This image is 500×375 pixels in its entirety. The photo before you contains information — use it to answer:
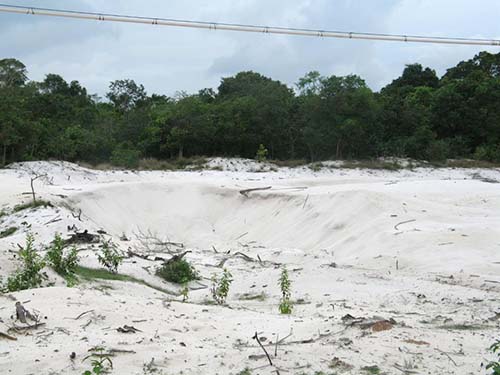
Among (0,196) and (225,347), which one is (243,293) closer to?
(225,347)

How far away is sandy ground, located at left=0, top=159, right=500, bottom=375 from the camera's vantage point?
4824 millimetres

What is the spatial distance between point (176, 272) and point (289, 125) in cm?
2076

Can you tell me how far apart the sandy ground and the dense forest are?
15.0ft

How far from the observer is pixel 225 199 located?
18.3m

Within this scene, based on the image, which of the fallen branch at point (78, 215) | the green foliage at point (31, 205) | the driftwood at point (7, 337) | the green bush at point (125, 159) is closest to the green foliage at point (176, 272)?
the fallen branch at point (78, 215)

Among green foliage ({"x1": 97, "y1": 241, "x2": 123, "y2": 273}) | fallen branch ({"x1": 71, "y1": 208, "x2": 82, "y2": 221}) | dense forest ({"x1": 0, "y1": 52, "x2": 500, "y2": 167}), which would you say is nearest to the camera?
green foliage ({"x1": 97, "y1": 241, "x2": 123, "y2": 273})

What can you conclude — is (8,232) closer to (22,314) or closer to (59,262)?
(59,262)

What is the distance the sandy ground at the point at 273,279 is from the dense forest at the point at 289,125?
15.0ft

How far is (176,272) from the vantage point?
1055cm

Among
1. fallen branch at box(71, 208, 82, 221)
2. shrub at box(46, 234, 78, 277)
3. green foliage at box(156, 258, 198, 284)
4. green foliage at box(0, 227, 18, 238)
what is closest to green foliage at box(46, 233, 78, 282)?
shrub at box(46, 234, 78, 277)

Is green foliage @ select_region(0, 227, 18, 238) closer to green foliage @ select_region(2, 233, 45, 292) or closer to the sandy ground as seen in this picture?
the sandy ground

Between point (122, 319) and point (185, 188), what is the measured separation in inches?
521

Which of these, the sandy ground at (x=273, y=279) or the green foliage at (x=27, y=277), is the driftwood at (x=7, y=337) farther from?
the green foliage at (x=27, y=277)

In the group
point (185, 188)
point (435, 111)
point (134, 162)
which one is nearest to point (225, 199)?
point (185, 188)
